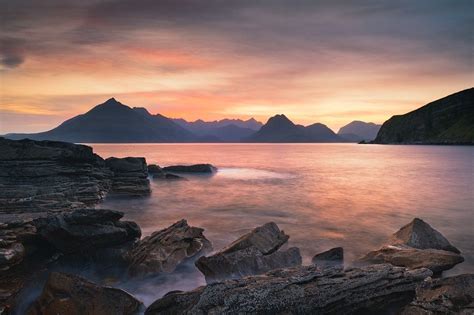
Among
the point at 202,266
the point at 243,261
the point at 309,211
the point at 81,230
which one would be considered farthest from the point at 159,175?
the point at 243,261

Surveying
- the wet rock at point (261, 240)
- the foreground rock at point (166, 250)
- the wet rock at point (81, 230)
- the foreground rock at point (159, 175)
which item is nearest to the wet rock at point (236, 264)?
the wet rock at point (261, 240)

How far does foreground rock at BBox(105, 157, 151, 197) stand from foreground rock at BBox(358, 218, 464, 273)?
24.2 metres

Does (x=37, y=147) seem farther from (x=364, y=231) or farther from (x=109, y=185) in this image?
(x=364, y=231)

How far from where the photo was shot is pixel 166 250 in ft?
46.0

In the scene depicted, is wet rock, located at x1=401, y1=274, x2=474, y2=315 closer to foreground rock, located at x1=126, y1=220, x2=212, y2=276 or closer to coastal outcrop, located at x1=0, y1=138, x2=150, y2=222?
foreground rock, located at x1=126, y1=220, x2=212, y2=276

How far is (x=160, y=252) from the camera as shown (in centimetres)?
1379

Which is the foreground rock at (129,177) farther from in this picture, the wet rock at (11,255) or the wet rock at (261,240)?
the wet rock at (261,240)

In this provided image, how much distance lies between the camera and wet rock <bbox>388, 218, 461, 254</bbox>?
14875mm

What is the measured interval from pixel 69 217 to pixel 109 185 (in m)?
19.2

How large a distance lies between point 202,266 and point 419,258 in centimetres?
792

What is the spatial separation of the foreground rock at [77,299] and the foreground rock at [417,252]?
9647 millimetres

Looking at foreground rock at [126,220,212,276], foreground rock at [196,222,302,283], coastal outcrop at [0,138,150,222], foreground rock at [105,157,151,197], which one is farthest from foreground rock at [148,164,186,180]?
foreground rock at [196,222,302,283]

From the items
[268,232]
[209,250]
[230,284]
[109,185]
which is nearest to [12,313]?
[230,284]

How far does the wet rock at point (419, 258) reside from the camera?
12.4 metres
